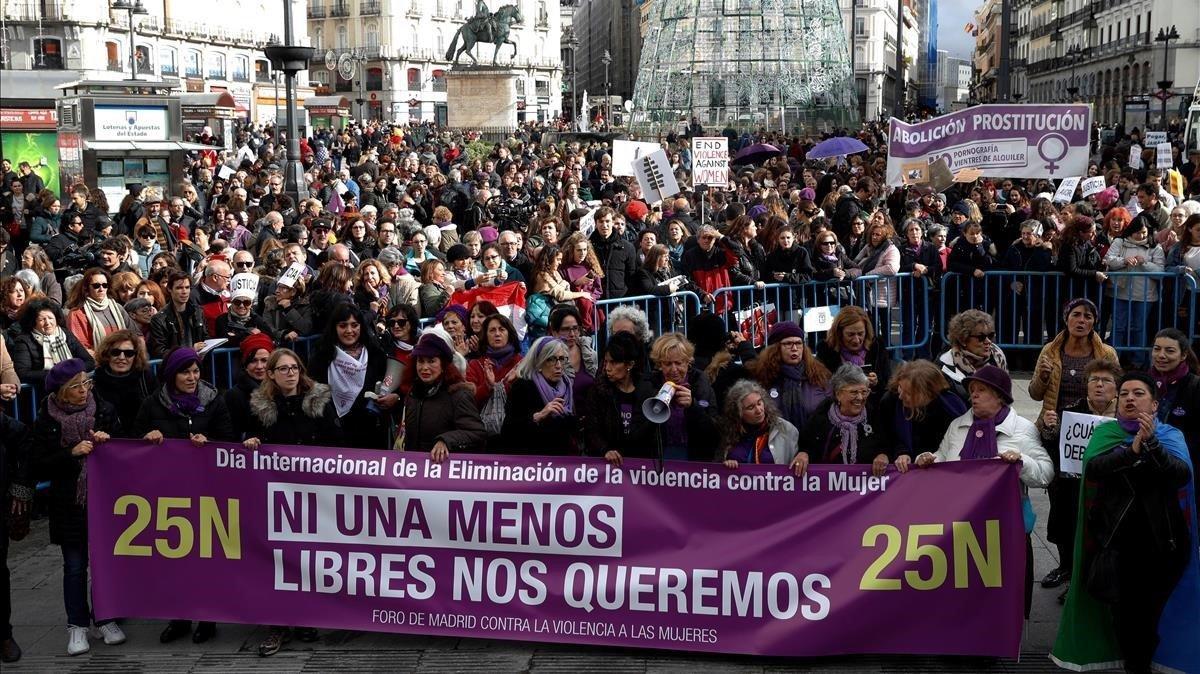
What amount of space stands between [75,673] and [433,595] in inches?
63.7

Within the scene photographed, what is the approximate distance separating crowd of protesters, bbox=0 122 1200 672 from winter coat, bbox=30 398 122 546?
1cm

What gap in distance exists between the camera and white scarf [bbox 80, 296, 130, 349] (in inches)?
362

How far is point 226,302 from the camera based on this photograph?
10.0m

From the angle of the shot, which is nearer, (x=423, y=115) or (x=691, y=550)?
(x=691, y=550)

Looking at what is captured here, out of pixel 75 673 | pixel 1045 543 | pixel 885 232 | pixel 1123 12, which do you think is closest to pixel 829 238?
pixel 885 232

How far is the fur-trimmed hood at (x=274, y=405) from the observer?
21.9 feet

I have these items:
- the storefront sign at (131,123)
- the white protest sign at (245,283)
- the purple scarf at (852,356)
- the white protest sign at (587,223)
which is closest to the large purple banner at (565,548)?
the purple scarf at (852,356)

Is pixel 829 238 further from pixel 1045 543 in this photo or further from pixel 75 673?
pixel 75 673

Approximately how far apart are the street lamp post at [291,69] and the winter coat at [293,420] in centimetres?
1170

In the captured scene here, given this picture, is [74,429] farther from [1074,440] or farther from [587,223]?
[587,223]

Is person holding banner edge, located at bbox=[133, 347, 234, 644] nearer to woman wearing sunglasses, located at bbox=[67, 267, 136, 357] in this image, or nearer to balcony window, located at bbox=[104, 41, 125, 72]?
woman wearing sunglasses, located at bbox=[67, 267, 136, 357]

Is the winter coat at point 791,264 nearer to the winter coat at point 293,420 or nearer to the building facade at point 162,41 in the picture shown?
the winter coat at point 293,420

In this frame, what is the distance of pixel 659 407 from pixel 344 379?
7.77 ft

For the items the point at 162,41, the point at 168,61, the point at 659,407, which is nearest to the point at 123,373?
the point at 659,407
